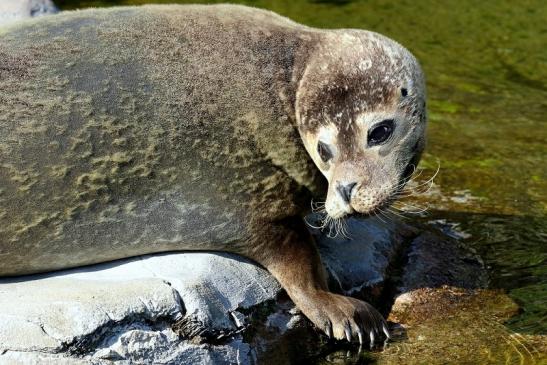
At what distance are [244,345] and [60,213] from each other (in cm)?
127

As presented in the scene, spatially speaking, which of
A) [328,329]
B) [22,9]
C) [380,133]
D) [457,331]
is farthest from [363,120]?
[22,9]

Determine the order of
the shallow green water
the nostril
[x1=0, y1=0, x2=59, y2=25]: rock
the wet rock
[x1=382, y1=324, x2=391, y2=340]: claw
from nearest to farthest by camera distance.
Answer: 1. the wet rock
2. the nostril
3. [x1=382, y1=324, x2=391, y2=340]: claw
4. the shallow green water
5. [x1=0, y1=0, x2=59, y2=25]: rock

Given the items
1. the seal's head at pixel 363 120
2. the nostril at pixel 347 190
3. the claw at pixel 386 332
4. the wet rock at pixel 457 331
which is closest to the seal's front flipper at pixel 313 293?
the claw at pixel 386 332

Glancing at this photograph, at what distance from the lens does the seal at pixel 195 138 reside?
6254mm

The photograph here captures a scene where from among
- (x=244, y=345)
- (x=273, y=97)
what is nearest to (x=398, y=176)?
(x=273, y=97)

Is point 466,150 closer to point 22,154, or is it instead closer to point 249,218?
point 249,218

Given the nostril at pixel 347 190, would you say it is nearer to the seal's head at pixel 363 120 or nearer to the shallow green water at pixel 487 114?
the seal's head at pixel 363 120

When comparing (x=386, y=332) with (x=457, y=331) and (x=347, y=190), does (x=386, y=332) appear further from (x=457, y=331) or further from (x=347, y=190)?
(x=347, y=190)

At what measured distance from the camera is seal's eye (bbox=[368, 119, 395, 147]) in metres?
6.40

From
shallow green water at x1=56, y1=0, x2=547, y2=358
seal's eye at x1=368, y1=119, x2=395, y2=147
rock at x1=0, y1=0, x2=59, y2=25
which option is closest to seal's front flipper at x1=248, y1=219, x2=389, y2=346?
seal's eye at x1=368, y1=119, x2=395, y2=147

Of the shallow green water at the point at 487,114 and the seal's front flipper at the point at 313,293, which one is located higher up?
the seal's front flipper at the point at 313,293

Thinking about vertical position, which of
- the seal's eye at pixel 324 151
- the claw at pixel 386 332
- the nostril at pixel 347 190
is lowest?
the claw at pixel 386 332

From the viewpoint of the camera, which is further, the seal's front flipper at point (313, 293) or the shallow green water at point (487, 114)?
the shallow green water at point (487, 114)

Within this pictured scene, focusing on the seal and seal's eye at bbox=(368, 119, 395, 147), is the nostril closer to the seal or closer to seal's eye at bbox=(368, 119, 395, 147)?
the seal
